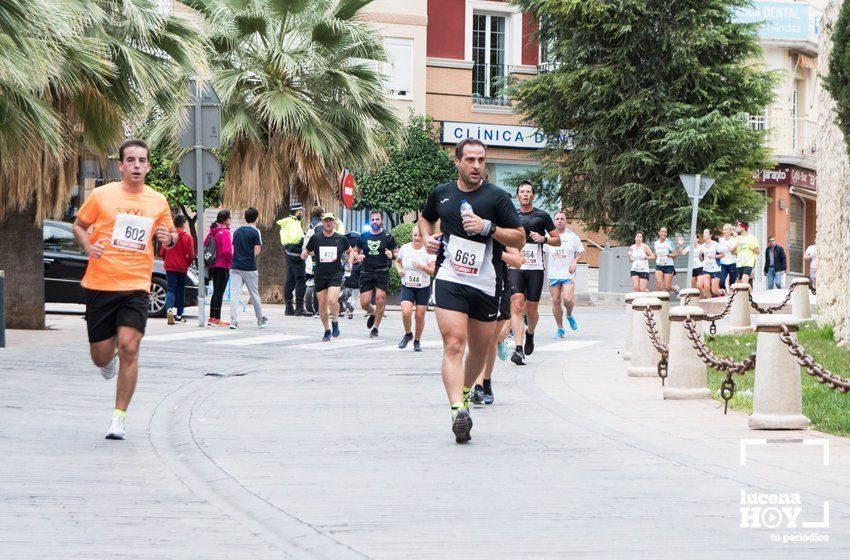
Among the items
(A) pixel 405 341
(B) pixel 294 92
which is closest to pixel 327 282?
(A) pixel 405 341

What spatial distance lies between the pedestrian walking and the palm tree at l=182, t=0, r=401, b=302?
6414 millimetres

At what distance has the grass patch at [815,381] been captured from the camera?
388 inches

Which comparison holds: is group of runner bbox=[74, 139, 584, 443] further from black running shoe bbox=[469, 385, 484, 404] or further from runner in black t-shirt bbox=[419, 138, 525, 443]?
black running shoe bbox=[469, 385, 484, 404]

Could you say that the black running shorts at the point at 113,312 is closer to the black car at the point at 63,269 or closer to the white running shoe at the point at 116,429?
the white running shoe at the point at 116,429

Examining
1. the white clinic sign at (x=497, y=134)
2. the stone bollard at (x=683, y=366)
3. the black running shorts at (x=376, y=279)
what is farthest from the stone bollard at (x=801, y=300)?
the white clinic sign at (x=497, y=134)

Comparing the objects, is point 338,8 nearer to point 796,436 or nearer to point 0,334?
point 0,334

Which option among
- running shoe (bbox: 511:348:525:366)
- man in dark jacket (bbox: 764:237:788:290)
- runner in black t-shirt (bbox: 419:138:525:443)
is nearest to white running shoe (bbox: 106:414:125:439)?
runner in black t-shirt (bbox: 419:138:525:443)

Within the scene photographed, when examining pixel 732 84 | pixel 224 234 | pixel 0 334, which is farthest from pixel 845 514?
pixel 732 84

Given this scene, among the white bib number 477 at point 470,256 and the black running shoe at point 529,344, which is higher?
the white bib number 477 at point 470,256

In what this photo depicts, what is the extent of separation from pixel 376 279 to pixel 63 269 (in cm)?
609

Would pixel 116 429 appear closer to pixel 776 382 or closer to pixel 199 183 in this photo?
pixel 776 382

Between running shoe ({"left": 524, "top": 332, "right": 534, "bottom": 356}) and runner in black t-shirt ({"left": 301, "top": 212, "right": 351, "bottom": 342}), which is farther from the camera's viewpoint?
runner in black t-shirt ({"left": 301, "top": 212, "right": 351, "bottom": 342})

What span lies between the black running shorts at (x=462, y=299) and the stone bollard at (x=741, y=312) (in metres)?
11.8

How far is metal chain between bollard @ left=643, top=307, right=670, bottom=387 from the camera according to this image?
1301 centimetres
